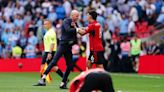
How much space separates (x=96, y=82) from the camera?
34.9ft

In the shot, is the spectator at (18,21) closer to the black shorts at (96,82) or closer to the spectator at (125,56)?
the spectator at (125,56)

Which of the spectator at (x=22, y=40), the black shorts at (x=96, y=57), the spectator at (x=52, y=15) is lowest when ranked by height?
the spectator at (x=22, y=40)

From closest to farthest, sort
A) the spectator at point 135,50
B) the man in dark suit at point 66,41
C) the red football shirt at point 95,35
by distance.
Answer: the red football shirt at point 95,35, the man in dark suit at point 66,41, the spectator at point 135,50

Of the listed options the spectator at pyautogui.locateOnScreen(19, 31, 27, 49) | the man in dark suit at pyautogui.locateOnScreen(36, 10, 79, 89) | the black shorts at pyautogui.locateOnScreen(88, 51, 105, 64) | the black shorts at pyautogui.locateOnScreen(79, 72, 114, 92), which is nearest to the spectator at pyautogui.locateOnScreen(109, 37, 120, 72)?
the spectator at pyautogui.locateOnScreen(19, 31, 27, 49)

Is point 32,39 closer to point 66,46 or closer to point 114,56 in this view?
point 114,56

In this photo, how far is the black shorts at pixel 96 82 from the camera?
10.6 metres

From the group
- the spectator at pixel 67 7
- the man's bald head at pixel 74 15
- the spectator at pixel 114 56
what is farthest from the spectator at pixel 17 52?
the man's bald head at pixel 74 15

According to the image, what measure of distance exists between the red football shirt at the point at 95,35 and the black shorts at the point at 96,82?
271 inches

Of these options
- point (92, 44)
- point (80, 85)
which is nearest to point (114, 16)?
point (92, 44)

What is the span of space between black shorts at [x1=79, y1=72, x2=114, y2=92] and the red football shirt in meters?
6.88

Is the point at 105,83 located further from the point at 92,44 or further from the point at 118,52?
the point at 118,52

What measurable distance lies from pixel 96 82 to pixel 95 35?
7.21 metres

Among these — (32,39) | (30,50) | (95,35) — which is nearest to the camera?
(95,35)

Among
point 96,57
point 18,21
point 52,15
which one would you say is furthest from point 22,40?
point 96,57
